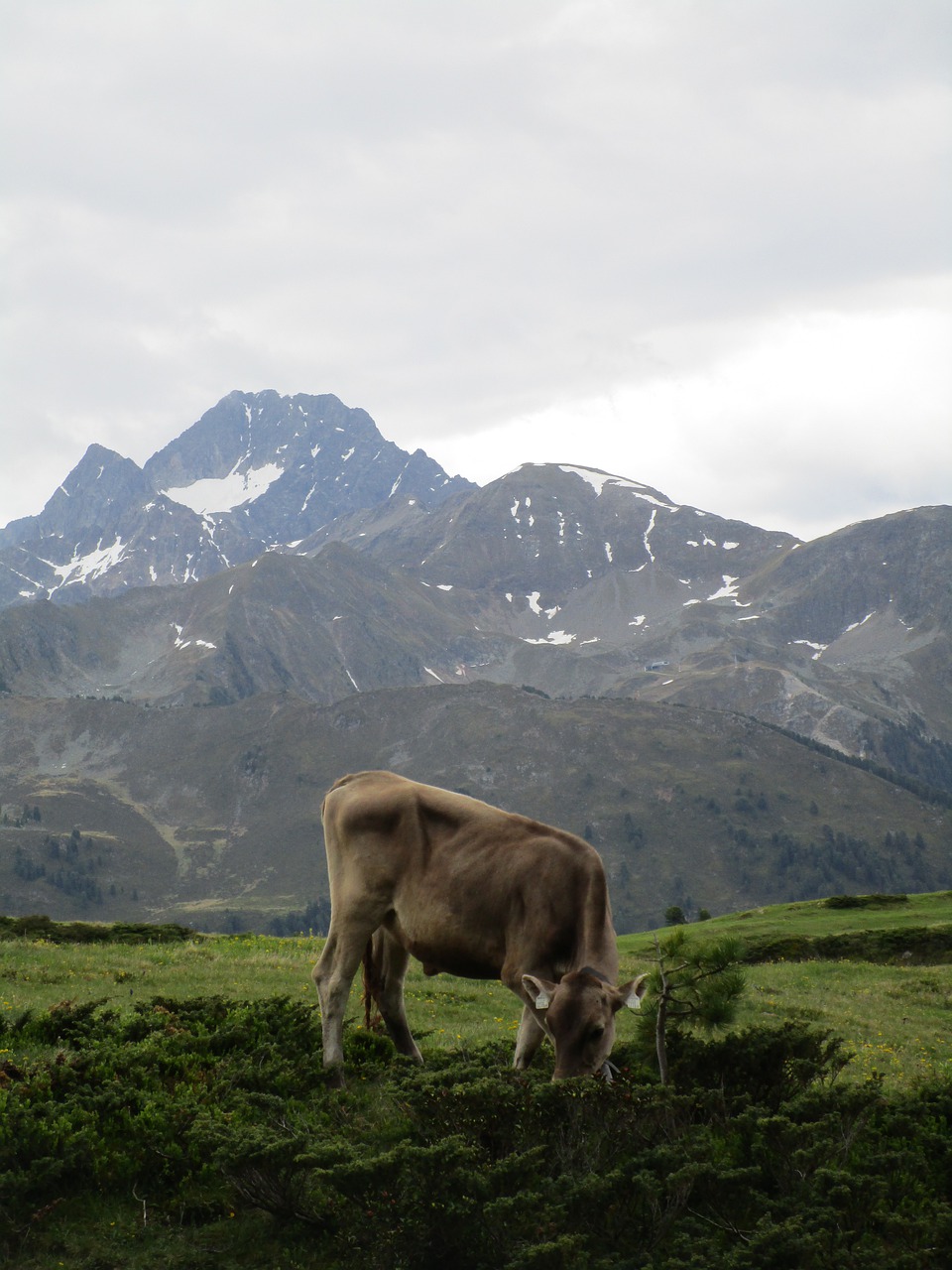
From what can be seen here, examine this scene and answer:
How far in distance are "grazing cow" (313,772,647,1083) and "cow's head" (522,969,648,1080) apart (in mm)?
15

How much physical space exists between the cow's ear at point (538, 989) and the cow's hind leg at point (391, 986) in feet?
13.6

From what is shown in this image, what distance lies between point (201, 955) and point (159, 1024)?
14.4 meters

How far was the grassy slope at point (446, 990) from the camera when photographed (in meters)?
21.4

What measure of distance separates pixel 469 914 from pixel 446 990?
14033 mm

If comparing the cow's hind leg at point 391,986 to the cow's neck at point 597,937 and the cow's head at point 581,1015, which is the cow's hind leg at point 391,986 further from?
the cow's head at point 581,1015

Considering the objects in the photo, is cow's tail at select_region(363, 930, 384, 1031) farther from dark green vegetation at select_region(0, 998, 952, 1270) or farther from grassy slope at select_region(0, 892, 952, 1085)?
dark green vegetation at select_region(0, 998, 952, 1270)

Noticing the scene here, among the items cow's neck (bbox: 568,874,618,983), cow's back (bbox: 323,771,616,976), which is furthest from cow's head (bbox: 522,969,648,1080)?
cow's back (bbox: 323,771,616,976)

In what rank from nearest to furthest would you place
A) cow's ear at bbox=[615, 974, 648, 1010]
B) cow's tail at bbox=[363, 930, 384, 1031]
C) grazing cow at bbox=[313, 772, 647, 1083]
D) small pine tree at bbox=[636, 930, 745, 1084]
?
cow's ear at bbox=[615, 974, 648, 1010], grazing cow at bbox=[313, 772, 647, 1083], small pine tree at bbox=[636, 930, 745, 1084], cow's tail at bbox=[363, 930, 384, 1031]

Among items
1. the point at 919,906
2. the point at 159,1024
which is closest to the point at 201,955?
the point at 159,1024

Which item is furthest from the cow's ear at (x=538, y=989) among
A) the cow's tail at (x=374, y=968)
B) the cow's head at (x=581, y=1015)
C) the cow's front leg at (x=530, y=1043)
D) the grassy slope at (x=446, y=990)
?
the cow's tail at (x=374, y=968)

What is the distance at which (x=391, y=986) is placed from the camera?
16266 mm

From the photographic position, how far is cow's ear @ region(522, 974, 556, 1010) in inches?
469

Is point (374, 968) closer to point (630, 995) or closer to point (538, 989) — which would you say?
point (538, 989)

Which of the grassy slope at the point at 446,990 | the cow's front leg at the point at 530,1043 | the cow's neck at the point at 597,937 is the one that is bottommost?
the grassy slope at the point at 446,990
